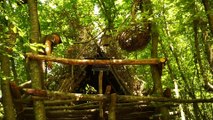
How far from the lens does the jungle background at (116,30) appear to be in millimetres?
6958

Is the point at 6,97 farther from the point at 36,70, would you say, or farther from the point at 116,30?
the point at 116,30

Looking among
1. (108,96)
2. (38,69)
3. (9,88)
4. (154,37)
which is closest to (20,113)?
(9,88)

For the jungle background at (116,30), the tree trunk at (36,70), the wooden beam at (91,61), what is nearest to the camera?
the tree trunk at (36,70)

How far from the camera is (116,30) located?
8031 millimetres

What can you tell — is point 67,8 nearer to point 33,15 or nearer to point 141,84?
point 141,84

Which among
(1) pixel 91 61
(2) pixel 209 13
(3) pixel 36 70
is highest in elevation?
(2) pixel 209 13

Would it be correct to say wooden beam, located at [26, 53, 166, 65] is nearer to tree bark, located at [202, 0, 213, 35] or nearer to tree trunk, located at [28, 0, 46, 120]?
tree trunk, located at [28, 0, 46, 120]

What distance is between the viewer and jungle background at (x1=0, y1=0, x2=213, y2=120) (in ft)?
22.8

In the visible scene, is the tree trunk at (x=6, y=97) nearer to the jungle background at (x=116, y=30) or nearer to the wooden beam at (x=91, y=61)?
the jungle background at (x=116, y=30)

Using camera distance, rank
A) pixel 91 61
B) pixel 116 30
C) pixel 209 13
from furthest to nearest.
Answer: pixel 116 30 < pixel 91 61 < pixel 209 13

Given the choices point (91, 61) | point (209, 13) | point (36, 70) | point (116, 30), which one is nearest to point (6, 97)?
point (36, 70)

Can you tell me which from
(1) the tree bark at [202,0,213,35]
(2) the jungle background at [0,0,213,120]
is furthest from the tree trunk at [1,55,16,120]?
(1) the tree bark at [202,0,213,35]

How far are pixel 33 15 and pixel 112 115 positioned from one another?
8.80 ft

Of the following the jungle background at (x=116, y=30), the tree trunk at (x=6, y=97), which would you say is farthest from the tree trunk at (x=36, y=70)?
the tree trunk at (x=6, y=97)
